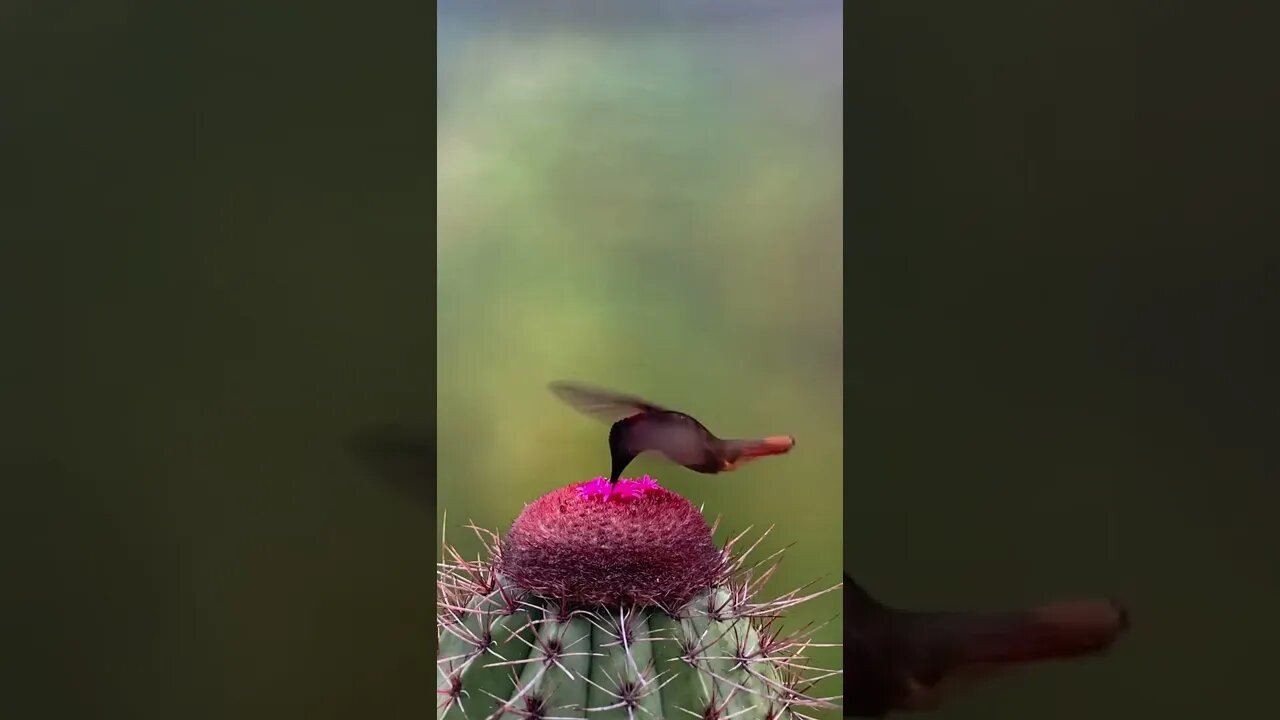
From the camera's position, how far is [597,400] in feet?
3.21

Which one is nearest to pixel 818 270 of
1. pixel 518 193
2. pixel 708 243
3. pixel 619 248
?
pixel 708 243

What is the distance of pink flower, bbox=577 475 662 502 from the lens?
0.78 m

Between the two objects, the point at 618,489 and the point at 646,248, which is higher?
the point at 646,248

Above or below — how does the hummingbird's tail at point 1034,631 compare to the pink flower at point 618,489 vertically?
below

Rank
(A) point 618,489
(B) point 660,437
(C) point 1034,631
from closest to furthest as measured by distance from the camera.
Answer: (C) point 1034,631 → (A) point 618,489 → (B) point 660,437

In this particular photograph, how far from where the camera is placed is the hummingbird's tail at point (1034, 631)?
62cm

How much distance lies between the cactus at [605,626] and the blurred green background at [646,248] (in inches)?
7.4

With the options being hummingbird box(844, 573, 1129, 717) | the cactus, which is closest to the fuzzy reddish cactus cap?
the cactus

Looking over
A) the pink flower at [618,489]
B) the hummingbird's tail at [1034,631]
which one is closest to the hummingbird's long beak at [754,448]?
the pink flower at [618,489]

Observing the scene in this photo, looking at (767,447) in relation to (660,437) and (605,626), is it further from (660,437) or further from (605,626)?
(605,626)

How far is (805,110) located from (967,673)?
2.04ft

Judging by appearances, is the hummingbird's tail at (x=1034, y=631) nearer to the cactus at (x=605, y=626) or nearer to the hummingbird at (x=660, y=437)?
the cactus at (x=605, y=626)

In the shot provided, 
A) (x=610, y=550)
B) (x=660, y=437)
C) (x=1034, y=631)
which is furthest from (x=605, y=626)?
(x=1034, y=631)

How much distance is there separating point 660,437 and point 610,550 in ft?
0.67
